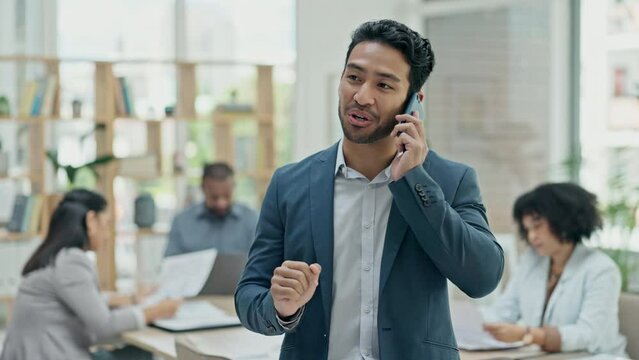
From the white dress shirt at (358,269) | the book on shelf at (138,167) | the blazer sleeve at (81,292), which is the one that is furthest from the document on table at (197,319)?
the book on shelf at (138,167)

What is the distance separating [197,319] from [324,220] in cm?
252

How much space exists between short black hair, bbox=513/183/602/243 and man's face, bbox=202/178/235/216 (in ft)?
7.79

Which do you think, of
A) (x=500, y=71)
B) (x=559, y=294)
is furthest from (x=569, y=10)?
(x=559, y=294)

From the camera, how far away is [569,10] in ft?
23.3

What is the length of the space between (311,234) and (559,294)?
233 centimetres

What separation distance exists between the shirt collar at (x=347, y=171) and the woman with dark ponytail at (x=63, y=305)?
233 centimetres

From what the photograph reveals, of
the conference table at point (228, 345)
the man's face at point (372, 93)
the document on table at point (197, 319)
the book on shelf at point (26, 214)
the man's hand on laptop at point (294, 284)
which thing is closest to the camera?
the man's hand on laptop at point (294, 284)

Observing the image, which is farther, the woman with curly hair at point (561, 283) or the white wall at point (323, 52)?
the white wall at point (323, 52)

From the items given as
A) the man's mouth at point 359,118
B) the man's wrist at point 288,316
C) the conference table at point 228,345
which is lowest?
the conference table at point 228,345

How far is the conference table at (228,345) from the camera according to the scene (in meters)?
3.56

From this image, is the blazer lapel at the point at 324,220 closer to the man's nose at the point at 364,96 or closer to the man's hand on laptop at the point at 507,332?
the man's nose at the point at 364,96

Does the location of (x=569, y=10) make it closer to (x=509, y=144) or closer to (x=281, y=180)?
(x=509, y=144)

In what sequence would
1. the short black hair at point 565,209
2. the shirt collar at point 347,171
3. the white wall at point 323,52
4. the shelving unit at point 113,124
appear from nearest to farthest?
the shirt collar at point 347,171 < the short black hair at point 565,209 < the shelving unit at point 113,124 < the white wall at point 323,52

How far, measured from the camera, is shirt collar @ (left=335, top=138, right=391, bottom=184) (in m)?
2.12
